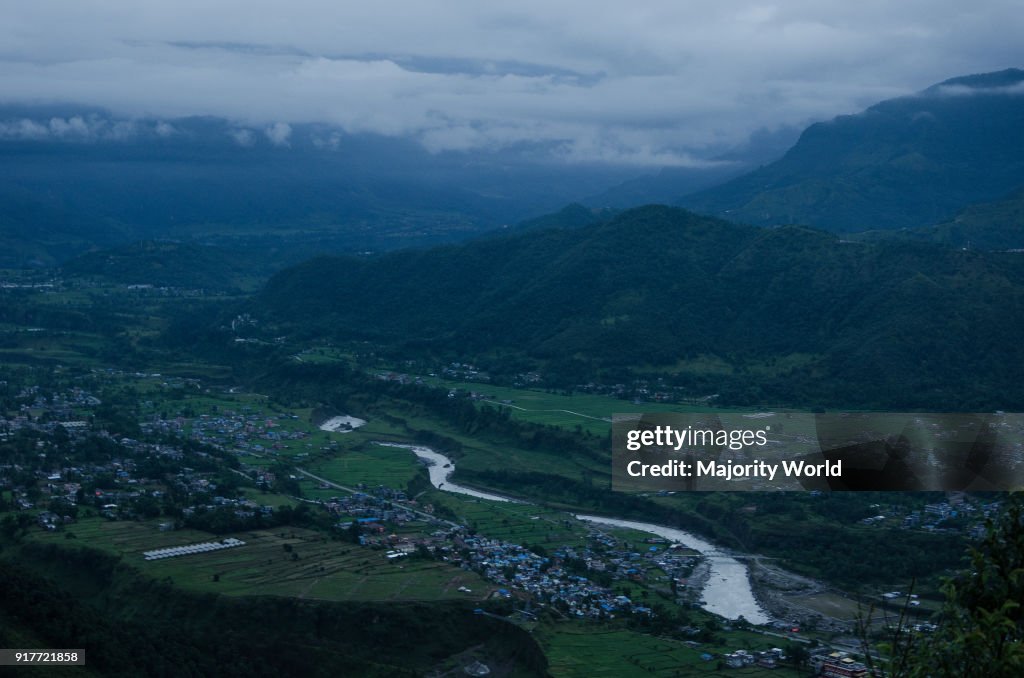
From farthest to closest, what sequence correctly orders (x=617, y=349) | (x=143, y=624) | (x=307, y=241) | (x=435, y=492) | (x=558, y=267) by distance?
1. (x=307, y=241)
2. (x=558, y=267)
3. (x=617, y=349)
4. (x=435, y=492)
5. (x=143, y=624)

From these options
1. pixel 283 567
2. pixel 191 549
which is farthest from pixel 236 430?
pixel 283 567

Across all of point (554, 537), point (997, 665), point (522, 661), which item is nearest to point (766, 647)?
point (522, 661)

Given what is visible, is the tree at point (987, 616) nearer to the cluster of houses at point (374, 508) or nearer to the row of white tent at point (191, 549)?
the row of white tent at point (191, 549)

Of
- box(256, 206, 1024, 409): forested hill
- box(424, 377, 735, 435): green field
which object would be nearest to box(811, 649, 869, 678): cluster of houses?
box(424, 377, 735, 435): green field

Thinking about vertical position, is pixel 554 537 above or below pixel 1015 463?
below

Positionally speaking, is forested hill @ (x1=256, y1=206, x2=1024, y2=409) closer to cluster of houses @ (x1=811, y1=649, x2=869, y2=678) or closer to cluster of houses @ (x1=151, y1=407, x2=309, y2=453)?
cluster of houses @ (x1=151, y1=407, x2=309, y2=453)

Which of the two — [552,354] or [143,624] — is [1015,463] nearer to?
[143,624]

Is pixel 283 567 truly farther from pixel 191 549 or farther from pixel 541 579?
pixel 541 579

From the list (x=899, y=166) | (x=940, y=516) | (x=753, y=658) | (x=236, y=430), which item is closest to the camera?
(x=753, y=658)
